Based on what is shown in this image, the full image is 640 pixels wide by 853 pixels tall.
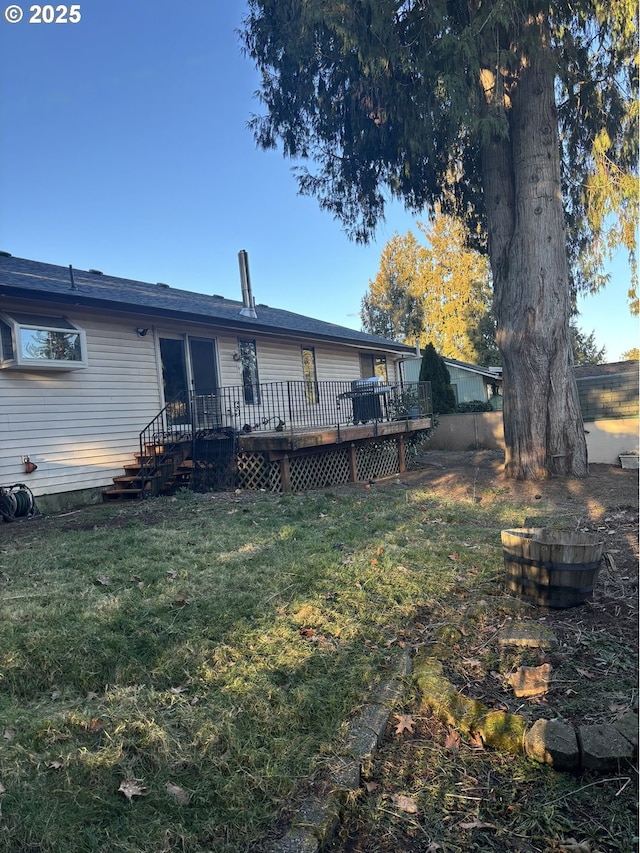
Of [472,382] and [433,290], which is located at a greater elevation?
[433,290]

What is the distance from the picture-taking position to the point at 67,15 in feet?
25.3

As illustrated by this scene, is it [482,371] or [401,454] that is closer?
[401,454]

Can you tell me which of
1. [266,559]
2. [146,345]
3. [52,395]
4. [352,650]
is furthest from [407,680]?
[146,345]

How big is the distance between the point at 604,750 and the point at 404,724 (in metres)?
0.86

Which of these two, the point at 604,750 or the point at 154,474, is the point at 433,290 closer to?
the point at 154,474

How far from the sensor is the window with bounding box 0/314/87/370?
834cm

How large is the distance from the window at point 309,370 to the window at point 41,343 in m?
6.62

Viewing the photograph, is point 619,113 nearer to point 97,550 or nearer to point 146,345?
point 146,345

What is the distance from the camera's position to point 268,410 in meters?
13.3

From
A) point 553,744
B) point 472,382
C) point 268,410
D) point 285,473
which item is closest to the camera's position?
point 553,744

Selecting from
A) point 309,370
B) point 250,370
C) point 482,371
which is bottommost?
point 250,370

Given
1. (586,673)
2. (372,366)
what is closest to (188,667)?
(586,673)

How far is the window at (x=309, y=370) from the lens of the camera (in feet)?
48.6

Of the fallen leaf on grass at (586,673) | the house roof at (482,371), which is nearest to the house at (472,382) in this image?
the house roof at (482,371)
